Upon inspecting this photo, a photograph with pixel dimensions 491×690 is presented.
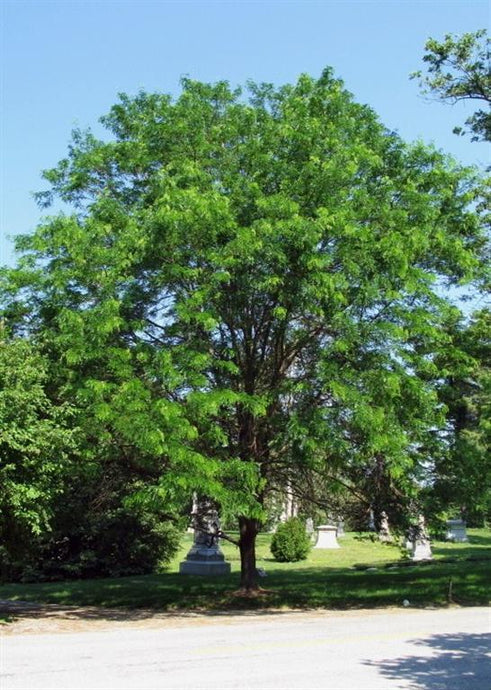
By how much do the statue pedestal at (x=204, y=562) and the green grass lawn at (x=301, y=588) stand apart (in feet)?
1.75

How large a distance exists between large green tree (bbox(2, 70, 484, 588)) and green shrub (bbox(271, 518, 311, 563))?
12.7m

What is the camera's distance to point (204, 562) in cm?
→ 2353

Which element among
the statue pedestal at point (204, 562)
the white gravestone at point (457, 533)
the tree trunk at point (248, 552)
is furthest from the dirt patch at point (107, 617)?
the white gravestone at point (457, 533)

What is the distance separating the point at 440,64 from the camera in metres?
19.4

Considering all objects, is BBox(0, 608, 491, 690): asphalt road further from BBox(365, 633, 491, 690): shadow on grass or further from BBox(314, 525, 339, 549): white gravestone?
BBox(314, 525, 339, 549): white gravestone

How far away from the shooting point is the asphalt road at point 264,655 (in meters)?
7.95

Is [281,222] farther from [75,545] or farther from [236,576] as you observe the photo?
[75,545]

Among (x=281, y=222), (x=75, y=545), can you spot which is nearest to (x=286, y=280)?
(x=281, y=222)

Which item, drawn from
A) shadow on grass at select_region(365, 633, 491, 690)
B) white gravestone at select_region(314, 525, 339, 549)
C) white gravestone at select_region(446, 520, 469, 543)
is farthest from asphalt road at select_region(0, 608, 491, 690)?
white gravestone at select_region(446, 520, 469, 543)

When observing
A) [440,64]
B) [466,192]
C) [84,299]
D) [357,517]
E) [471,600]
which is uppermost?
[440,64]

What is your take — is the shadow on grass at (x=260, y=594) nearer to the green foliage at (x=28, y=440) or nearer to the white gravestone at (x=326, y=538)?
the green foliage at (x=28, y=440)

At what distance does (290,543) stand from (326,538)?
6859 mm

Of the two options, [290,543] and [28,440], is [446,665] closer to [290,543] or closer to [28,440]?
[28,440]

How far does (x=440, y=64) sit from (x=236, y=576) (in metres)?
15.1
